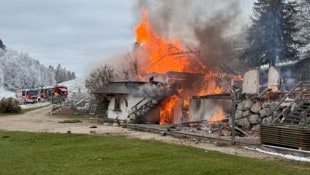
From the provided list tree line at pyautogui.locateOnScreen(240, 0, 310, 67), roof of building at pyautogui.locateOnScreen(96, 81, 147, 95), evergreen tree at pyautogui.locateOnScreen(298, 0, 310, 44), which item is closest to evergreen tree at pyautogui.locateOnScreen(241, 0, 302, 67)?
tree line at pyautogui.locateOnScreen(240, 0, 310, 67)

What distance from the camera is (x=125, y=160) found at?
1625 cm

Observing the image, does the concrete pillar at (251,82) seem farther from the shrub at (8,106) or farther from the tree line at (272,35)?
the shrub at (8,106)

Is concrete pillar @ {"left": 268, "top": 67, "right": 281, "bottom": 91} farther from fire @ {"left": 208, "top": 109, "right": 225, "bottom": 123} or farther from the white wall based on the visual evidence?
the white wall

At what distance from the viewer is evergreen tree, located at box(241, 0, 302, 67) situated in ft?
158

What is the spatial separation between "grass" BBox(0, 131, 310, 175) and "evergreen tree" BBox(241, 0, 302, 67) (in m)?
30.0

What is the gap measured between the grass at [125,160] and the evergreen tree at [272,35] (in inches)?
1180

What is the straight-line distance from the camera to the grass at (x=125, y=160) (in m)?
14.3

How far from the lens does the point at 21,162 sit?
16.4m

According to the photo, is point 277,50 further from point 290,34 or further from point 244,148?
point 244,148

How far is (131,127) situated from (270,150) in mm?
13241

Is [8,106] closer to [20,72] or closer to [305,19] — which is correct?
[305,19]

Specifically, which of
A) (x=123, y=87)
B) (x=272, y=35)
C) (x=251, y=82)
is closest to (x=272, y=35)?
(x=272, y=35)

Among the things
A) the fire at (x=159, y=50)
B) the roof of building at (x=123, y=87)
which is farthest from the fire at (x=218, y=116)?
the fire at (x=159, y=50)

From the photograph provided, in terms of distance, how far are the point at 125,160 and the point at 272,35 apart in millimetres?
34759
